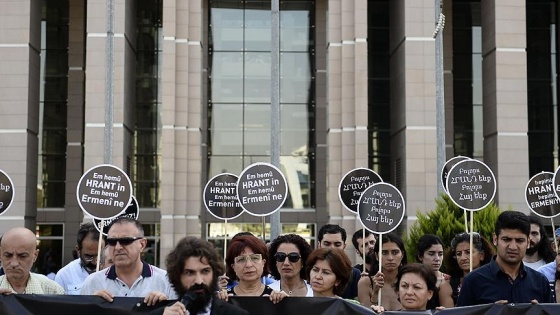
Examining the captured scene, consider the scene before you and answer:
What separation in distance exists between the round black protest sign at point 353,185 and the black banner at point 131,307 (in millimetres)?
7659

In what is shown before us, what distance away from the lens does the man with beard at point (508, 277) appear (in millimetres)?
7387

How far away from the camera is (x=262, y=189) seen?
13.0 metres

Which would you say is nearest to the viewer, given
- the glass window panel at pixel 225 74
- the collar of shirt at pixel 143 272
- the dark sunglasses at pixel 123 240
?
the dark sunglasses at pixel 123 240

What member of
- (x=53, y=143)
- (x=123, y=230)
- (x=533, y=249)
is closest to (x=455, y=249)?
(x=533, y=249)

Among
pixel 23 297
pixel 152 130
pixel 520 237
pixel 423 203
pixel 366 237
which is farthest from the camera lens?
pixel 152 130

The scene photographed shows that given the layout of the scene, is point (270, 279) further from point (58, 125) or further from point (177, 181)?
point (58, 125)

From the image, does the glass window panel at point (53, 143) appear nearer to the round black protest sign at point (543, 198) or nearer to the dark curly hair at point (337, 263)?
the round black protest sign at point (543, 198)

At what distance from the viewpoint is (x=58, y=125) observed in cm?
3691

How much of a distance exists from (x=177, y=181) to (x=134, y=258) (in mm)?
25038

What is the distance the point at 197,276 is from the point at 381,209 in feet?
18.8

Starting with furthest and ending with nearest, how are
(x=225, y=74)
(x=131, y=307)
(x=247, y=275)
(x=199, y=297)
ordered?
1. (x=225, y=74)
2. (x=247, y=275)
3. (x=131, y=307)
4. (x=199, y=297)

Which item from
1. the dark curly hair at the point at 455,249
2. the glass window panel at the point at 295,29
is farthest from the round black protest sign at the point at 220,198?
the glass window panel at the point at 295,29

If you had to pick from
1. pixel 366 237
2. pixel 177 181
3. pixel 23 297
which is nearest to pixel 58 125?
pixel 177 181

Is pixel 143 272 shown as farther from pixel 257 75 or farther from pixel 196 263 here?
pixel 257 75
